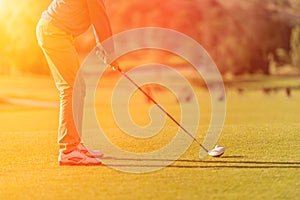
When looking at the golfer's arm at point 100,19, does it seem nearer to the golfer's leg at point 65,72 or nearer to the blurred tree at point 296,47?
the golfer's leg at point 65,72

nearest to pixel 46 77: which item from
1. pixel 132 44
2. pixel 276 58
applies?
pixel 132 44

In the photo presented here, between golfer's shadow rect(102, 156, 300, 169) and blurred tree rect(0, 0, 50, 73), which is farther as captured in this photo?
blurred tree rect(0, 0, 50, 73)

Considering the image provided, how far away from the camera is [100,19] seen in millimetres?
7055

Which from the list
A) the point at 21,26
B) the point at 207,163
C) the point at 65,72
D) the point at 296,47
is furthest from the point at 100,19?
the point at 296,47

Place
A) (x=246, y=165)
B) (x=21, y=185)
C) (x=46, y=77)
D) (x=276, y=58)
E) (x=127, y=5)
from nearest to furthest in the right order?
1. (x=21, y=185)
2. (x=246, y=165)
3. (x=46, y=77)
4. (x=276, y=58)
5. (x=127, y=5)

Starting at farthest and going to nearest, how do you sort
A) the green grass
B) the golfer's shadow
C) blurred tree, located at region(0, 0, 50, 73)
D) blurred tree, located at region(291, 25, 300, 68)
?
blurred tree, located at region(291, 25, 300, 68)
blurred tree, located at region(0, 0, 50, 73)
the golfer's shadow
the green grass

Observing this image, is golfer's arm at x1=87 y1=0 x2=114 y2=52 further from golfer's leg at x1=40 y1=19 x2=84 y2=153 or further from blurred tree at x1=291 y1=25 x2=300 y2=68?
blurred tree at x1=291 y1=25 x2=300 y2=68

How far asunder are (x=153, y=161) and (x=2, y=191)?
6.28 ft

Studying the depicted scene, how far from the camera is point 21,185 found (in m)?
6.06

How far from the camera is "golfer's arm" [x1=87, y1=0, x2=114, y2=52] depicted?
703 centimetres

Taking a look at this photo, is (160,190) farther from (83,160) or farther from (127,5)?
(127,5)

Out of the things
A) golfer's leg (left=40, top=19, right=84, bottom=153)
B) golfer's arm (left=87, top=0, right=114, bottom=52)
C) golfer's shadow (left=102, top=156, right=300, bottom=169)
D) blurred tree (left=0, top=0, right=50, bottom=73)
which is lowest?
blurred tree (left=0, top=0, right=50, bottom=73)

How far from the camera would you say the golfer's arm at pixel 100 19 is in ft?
23.1

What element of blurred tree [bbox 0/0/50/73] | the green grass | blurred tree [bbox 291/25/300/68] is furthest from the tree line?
the green grass
